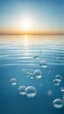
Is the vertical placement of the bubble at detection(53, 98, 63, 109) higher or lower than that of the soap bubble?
lower

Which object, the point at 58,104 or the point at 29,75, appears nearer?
the point at 58,104

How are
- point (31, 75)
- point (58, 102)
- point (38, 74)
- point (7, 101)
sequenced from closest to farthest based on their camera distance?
point (58, 102), point (7, 101), point (38, 74), point (31, 75)

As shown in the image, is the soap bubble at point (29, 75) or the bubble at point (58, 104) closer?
the bubble at point (58, 104)

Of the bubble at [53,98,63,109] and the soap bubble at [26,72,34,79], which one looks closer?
the bubble at [53,98,63,109]

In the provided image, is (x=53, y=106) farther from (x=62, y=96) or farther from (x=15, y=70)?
(x=15, y=70)

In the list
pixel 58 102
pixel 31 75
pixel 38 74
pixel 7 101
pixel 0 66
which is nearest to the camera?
pixel 58 102

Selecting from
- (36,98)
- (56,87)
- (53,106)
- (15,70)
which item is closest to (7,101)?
(36,98)

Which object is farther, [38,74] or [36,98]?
[38,74]

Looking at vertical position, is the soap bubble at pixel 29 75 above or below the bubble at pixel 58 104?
above

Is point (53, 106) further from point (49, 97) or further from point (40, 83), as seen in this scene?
point (40, 83)

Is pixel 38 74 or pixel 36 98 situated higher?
pixel 38 74
